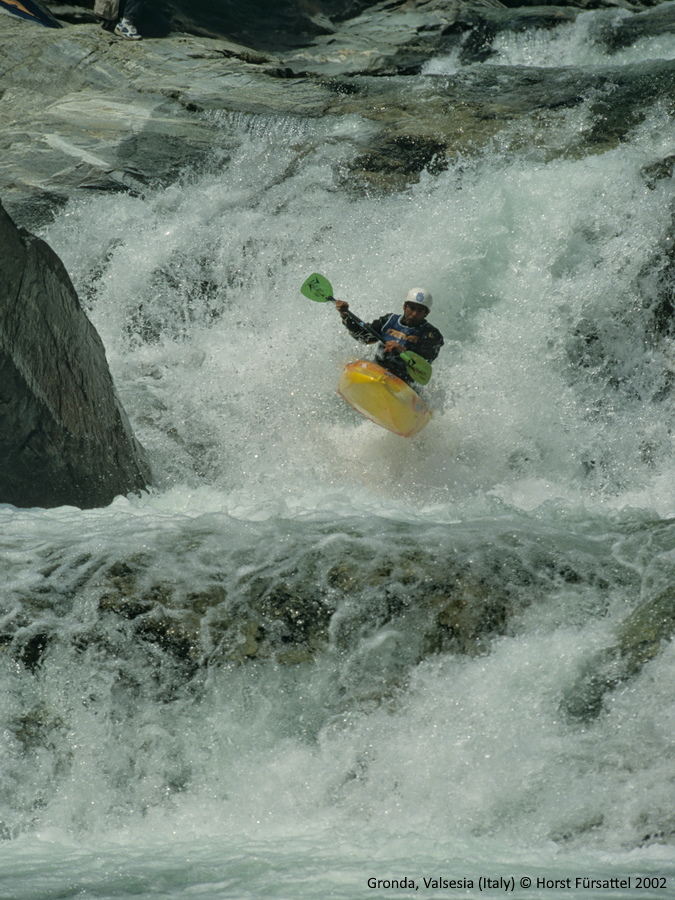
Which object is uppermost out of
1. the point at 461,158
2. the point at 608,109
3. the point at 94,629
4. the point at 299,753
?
the point at 608,109

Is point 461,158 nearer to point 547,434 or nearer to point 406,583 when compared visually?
point 547,434

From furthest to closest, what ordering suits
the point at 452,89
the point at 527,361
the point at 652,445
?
1. the point at 452,89
2. the point at 527,361
3. the point at 652,445

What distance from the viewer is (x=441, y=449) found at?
6.08 metres

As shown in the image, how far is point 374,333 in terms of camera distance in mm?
5945

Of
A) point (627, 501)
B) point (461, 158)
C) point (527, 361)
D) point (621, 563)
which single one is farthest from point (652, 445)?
point (461, 158)

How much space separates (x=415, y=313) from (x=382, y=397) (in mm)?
659

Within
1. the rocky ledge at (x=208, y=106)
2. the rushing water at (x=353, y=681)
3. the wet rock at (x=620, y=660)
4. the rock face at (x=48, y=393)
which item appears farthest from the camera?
the rocky ledge at (x=208, y=106)

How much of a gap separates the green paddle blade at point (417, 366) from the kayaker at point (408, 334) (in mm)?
92

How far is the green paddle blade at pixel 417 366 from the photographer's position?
18.8 ft

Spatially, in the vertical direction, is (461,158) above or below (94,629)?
above

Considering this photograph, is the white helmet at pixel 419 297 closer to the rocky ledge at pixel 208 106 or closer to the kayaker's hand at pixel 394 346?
the kayaker's hand at pixel 394 346

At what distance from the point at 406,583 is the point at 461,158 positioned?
5.29 meters

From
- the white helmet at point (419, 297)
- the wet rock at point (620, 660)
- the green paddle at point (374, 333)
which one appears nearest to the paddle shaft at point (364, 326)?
the green paddle at point (374, 333)

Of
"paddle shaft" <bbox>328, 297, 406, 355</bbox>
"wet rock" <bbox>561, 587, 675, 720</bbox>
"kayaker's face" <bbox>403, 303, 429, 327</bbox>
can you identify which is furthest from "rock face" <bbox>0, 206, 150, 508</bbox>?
"wet rock" <bbox>561, 587, 675, 720</bbox>
